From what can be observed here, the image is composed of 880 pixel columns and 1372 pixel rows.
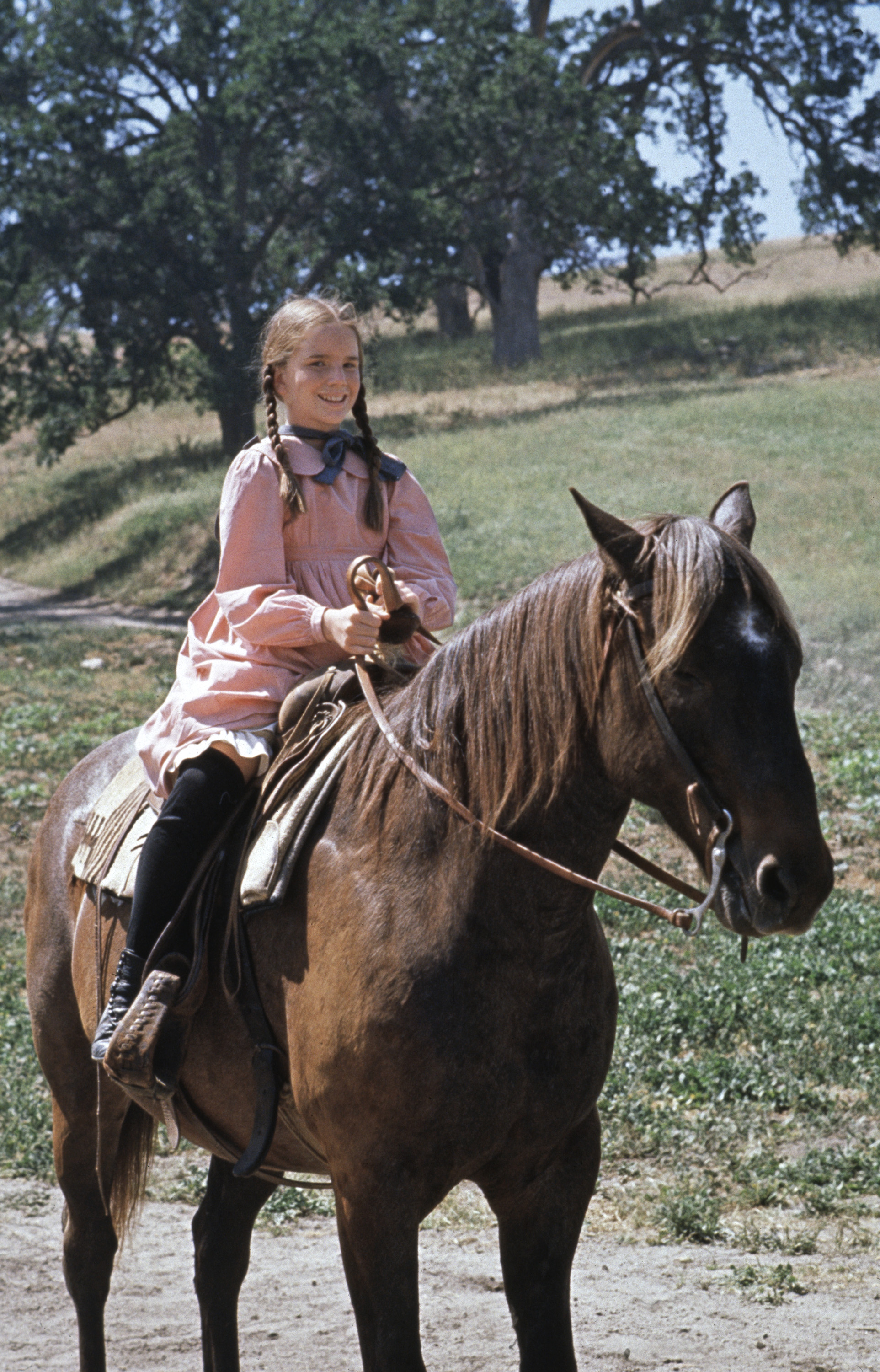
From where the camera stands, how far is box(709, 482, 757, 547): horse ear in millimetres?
2439

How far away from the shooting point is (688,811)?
84.4 inches

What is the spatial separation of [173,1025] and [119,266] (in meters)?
24.4

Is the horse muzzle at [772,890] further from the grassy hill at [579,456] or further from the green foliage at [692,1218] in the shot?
the grassy hill at [579,456]

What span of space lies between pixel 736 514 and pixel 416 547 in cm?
105

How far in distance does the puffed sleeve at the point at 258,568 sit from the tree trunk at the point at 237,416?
74.0 feet

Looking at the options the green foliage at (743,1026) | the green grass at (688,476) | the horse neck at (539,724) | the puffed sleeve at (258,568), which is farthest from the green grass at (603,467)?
the horse neck at (539,724)

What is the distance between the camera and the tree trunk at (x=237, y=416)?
2572cm

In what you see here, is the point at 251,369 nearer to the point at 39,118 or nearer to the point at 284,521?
the point at 284,521

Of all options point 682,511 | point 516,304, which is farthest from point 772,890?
point 516,304

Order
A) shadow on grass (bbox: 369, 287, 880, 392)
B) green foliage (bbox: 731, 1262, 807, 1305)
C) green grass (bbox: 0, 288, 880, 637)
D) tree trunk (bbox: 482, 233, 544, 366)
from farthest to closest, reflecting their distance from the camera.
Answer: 1. tree trunk (bbox: 482, 233, 544, 366)
2. shadow on grass (bbox: 369, 287, 880, 392)
3. green grass (bbox: 0, 288, 880, 637)
4. green foliage (bbox: 731, 1262, 807, 1305)

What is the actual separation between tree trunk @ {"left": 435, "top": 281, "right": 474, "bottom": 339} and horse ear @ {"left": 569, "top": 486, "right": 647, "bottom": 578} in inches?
1709

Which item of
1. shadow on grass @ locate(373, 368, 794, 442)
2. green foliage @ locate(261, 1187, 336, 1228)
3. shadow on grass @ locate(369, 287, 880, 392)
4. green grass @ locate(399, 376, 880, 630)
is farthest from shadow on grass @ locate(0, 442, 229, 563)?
green foliage @ locate(261, 1187, 336, 1228)

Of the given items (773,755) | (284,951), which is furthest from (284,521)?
(773,755)

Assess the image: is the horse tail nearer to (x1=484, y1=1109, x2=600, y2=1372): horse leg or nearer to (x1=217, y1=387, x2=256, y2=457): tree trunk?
(x1=484, y1=1109, x2=600, y2=1372): horse leg
